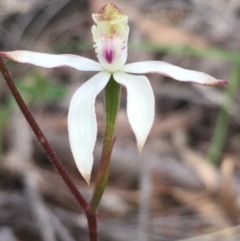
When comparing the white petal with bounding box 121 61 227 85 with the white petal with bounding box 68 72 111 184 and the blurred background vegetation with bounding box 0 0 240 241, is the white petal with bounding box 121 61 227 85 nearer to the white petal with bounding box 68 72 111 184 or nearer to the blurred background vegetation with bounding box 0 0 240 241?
the white petal with bounding box 68 72 111 184

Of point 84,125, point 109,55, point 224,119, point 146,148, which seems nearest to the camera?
point 84,125

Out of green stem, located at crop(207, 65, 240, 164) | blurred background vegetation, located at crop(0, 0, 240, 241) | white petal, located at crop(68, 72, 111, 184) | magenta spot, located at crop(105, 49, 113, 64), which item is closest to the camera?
white petal, located at crop(68, 72, 111, 184)

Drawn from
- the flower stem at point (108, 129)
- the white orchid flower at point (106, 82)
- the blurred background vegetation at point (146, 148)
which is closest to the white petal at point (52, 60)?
the white orchid flower at point (106, 82)

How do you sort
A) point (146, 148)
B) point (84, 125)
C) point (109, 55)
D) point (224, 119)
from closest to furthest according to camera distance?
point (84, 125), point (109, 55), point (146, 148), point (224, 119)

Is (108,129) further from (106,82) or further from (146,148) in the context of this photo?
(146,148)

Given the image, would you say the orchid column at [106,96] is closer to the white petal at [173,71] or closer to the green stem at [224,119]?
the white petal at [173,71]

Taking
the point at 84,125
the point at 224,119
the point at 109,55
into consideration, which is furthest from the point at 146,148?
the point at 84,125

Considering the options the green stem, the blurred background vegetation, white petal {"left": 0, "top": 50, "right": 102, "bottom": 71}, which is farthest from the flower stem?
the green stem
